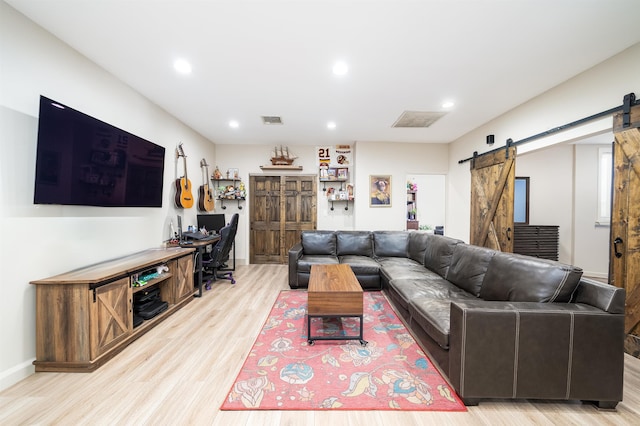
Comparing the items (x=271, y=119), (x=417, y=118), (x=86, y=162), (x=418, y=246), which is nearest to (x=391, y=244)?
(x=418, y=246)

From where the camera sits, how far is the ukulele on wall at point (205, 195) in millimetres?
4520

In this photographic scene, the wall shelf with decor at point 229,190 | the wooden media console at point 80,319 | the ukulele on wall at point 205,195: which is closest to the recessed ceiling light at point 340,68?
the wooden media console at point 80,319

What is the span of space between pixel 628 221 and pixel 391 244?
265cm

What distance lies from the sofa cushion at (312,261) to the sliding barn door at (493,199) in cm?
253

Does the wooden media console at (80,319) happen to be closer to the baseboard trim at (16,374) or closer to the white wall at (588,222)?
the baseboard trim at (16,374)

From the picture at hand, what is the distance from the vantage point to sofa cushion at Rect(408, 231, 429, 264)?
3746 millimetres

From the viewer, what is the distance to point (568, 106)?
2684 millimetres

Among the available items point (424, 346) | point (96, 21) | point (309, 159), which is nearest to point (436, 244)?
point (424, 346)

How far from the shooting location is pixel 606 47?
2.13m

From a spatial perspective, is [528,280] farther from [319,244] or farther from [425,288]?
[319,244]

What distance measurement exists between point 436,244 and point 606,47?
2.47 m

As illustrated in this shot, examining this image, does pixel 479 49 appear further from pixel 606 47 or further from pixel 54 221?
pixel 54 221

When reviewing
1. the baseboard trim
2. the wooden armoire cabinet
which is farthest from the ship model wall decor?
the baseboard trim

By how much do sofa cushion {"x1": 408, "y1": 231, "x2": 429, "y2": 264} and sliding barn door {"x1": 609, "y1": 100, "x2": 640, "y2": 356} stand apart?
6.17ft
